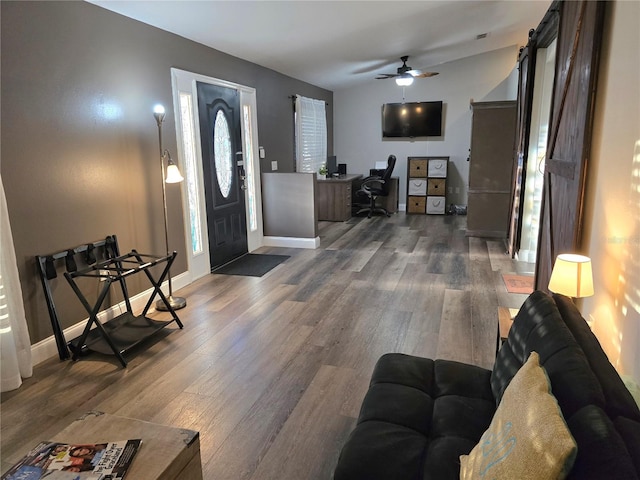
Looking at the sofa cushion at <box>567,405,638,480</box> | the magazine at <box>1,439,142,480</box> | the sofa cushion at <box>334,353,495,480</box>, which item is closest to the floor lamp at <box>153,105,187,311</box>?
the magazine at <box>1,439,142,480</box>

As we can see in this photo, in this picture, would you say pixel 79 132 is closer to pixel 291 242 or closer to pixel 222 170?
pixel 222 170

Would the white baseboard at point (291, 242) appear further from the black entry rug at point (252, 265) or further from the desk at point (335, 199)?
the desk at point (335, 199)

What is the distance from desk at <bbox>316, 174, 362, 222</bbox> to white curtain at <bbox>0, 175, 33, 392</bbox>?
543 centimetres

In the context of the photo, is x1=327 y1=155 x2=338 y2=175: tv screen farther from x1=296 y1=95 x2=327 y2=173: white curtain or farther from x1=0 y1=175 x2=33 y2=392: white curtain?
x1=0 y1=175 x2=33 y2=392: white curtain

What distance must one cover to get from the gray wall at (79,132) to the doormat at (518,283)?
3219 mm

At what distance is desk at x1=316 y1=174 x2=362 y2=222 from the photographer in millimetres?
7547

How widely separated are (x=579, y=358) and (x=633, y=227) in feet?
2.61

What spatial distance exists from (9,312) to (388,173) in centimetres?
617

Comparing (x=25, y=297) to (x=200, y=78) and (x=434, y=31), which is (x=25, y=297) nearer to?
(x=200, y=78)

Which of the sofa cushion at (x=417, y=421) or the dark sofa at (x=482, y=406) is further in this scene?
the sofa cushion at (x=417, y=421)

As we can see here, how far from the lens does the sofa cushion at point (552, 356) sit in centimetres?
113

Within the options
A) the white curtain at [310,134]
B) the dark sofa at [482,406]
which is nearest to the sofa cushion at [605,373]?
the dark sofa at [482,406]

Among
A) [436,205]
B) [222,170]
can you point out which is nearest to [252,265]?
[222,170]

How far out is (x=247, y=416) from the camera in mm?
2248
